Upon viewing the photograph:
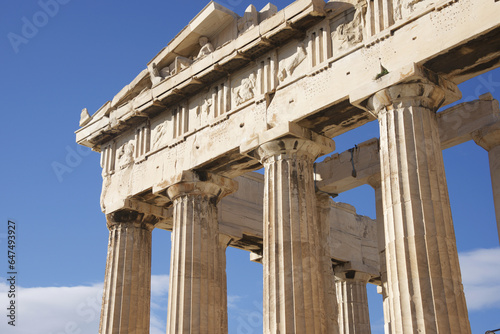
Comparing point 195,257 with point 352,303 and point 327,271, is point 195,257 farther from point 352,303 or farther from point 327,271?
point 352,303

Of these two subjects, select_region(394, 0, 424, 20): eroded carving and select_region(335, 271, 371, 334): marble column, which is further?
select_region(335, 271, 371, 334): marble column

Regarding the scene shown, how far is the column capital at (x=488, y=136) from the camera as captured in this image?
853 inches

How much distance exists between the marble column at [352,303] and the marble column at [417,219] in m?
14.2

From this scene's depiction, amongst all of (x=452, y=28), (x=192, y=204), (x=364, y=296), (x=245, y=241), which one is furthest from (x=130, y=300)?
(x=452, y=28)

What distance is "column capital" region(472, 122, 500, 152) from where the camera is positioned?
71.1 feet

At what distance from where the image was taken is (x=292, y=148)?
64.6 feet

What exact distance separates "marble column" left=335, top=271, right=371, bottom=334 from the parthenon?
1.05 feet

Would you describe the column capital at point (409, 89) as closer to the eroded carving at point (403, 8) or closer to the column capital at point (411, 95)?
the column capital at point (411, 95)

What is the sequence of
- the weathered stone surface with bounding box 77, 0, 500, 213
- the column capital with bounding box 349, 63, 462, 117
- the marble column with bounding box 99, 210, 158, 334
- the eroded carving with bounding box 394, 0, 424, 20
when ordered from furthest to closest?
the marble column with bounding box 99, 210, 158, 334, the eroded carving with bounding box 394, 0, 424, 20, the weathered stone surface with bounding box 77, 0, 500, 213, the column capital with bounding box 349, 63, 462, 117

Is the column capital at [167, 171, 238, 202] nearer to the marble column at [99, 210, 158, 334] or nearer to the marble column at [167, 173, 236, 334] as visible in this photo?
the marble column at [167, 173, 236, 334]

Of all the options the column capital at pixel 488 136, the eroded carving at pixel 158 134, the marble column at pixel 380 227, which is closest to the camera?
the column capital at pixel 488 136

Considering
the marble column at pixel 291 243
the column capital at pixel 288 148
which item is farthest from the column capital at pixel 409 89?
the marble column at pixel 291 243

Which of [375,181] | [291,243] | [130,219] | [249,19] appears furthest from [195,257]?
[249,19]

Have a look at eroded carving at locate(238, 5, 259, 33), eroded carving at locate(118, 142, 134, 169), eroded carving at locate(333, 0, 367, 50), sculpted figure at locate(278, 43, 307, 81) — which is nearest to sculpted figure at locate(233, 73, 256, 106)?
sculpted figure at locate(278, 43, 307, 81)
